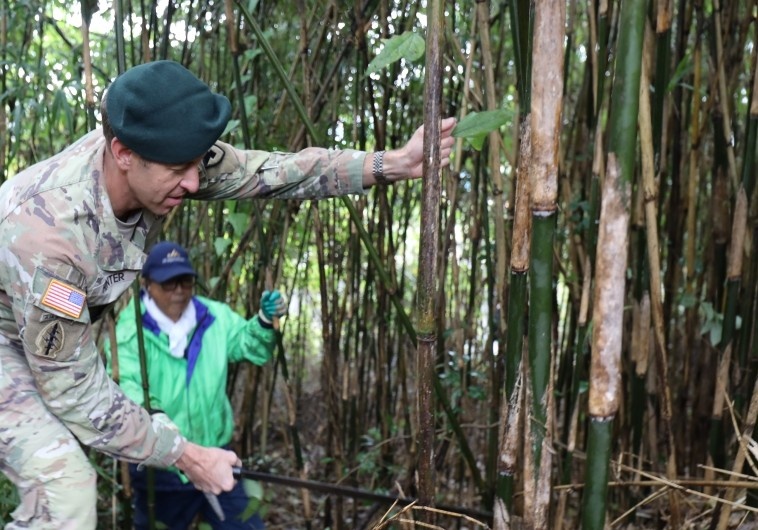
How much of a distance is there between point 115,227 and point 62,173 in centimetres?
14

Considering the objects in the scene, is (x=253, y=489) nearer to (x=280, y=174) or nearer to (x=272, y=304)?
(x=272, y=304)

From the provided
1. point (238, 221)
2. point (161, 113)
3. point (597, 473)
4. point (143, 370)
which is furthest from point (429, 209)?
point (143, 370)

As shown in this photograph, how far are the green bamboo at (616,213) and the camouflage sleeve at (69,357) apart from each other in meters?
0.99

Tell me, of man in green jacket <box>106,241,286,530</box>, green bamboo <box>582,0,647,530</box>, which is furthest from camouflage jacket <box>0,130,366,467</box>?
green bamboo <box>582,0,647,530</box>

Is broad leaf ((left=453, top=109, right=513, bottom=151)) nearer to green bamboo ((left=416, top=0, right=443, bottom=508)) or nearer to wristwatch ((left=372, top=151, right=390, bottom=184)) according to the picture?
green bamboo ((left=416, top=0, right=443, bottom=508))

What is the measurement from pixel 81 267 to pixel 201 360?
3.94ft

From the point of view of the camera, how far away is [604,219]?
3.08ft

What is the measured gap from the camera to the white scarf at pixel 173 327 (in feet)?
8.45

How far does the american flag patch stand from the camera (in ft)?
4.73

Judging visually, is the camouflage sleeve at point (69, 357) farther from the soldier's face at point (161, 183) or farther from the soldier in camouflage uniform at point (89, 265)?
the soldier's face at point (161, 183)

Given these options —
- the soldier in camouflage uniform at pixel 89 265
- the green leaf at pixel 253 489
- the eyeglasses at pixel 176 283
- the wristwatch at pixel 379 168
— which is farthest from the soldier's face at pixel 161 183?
the green leaf at pixel 253 489

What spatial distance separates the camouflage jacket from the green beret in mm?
161

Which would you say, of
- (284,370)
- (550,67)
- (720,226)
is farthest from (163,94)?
(720,226)

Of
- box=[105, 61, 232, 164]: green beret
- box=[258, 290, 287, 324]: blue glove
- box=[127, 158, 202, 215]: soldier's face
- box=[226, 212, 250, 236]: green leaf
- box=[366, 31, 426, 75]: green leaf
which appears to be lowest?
box=[258, 290, 287, 324]: blue glove
